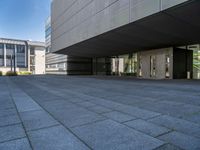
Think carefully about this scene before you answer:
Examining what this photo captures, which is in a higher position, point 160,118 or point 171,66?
point 171,66

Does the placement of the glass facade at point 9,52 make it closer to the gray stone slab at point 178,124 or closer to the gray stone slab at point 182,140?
the gray stone slab at point 178,124

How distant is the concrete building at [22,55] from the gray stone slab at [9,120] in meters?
57.2

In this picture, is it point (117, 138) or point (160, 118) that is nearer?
point (117, 138)

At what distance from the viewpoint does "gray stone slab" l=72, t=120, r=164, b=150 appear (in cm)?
255

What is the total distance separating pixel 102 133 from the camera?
3.05 metres

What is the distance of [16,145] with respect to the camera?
8.67 feet

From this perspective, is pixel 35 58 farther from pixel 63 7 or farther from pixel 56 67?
pixel 63 7

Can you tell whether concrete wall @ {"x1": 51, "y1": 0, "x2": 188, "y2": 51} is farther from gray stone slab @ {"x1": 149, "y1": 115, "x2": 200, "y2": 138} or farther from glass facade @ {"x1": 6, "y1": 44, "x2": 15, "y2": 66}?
glass facade @ {"x1": 6, "y1": 44, "x2": 15, "y2": 66}

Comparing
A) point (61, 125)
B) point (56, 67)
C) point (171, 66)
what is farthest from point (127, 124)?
point (56, 67)

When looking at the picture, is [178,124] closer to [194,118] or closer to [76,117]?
[194,118]

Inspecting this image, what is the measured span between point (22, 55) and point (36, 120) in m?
64.3

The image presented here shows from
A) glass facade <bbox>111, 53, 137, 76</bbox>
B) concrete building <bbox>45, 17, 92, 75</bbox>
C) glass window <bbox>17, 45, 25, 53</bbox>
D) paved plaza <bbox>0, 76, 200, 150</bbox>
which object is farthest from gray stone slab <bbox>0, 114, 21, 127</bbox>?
glass window <bbox>17, 45, 25, 53</bbox>

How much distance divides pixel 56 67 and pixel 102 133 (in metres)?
39.5

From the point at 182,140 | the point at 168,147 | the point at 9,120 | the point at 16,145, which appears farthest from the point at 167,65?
the point at 16,145
